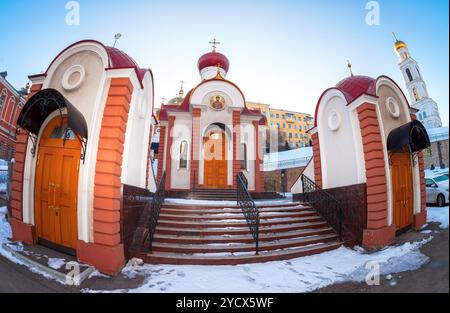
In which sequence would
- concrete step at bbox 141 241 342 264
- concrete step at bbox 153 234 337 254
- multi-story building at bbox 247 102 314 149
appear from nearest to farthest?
concrete step at bbox 141 241 342 264, concrete step at bbox 153 234 337 254, multi-story building at bbox 247 102 314 149

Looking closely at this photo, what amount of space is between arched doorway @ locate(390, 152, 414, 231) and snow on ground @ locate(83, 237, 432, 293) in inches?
62.3

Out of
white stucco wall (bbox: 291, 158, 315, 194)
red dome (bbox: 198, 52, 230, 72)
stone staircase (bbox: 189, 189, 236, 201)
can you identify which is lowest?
stone staircase (bbox: 189, 189, 236, 201)

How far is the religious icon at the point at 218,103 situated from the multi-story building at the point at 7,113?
64.7ft

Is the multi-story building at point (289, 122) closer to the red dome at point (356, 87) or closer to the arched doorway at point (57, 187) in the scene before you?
the red dome at point (356, 87)

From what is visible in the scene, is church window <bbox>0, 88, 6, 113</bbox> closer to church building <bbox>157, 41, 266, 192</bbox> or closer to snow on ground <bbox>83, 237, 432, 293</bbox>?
church building <bbox>157, 41, 266, 192</bbox>

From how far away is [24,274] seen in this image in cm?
351

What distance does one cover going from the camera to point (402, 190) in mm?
6129

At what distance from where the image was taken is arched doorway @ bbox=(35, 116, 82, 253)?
444cm

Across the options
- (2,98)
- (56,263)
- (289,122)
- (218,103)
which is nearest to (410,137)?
(56,263)

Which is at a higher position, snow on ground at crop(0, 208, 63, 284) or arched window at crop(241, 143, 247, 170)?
Result: arched window at crop(241, 143, 247, 170)

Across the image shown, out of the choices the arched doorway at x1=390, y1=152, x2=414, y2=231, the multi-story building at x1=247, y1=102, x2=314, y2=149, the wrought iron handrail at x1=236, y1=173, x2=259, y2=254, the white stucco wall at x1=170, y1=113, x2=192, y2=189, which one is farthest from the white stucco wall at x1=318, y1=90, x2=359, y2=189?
the multi-story building at x1=247, y1=102, x2=314, y2=149

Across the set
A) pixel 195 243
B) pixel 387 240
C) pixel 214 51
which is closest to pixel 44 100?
pixel 195 243

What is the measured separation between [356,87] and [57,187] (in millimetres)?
9279

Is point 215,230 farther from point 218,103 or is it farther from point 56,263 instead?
point 218,103
